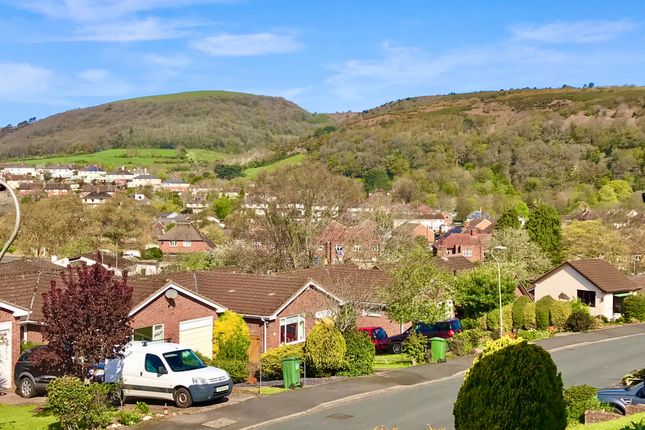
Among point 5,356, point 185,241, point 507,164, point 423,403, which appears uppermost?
point 507,164

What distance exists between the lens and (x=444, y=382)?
2523 centimetres

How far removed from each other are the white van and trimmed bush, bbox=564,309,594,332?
2597 cm

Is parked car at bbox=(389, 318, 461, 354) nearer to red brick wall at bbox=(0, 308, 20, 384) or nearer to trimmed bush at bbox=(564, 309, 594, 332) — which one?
trimmed bush at bbox=(564, 309, 594, 332)

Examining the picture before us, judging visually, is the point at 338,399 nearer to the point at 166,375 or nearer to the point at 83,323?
the point at 166,375

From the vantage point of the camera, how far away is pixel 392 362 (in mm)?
30828

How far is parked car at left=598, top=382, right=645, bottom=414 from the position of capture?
18797 millimetres

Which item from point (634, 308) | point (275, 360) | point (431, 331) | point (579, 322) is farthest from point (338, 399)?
point (634, 308)

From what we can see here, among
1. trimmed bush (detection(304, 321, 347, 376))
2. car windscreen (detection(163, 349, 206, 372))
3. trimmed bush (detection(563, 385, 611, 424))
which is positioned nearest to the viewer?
trimmed bush (detection(563, 385, 611, 424))

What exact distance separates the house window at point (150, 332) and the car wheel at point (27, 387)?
4152mm

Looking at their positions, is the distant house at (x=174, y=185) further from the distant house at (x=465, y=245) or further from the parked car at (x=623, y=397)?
the parked car at (x=623, y=397)

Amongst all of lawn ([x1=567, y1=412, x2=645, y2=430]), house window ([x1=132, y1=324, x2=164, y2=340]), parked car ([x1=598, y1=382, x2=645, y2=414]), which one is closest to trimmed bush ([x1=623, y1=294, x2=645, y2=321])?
parked car ([x1=598, y1=382, x2=645, y2=414])

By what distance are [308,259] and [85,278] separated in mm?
33728

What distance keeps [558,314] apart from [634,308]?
6.92 metres

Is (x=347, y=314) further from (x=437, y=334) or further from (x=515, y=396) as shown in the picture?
(x=515, y=396)
